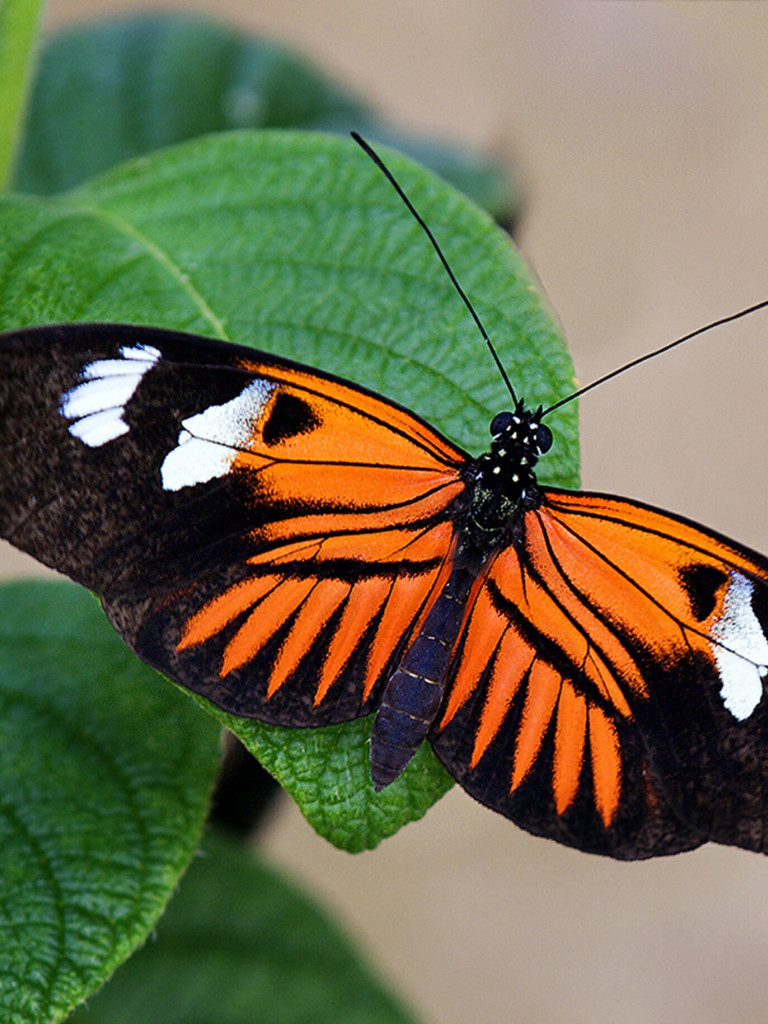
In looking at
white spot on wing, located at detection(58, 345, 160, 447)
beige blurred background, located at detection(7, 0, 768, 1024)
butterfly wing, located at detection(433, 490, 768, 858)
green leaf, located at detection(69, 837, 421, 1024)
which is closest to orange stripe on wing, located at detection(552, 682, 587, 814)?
butterfly wing, located at detection(433, 490, 768, 858)

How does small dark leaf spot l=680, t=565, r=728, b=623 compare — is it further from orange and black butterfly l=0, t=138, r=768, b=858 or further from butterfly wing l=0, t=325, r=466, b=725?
butterfly wing l=0, t=325, r=466, b=725

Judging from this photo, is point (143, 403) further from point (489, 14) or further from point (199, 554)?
point (489, 14)

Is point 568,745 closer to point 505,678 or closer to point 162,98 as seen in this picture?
point 505,678

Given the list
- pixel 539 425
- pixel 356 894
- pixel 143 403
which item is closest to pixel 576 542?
pixel 539 425

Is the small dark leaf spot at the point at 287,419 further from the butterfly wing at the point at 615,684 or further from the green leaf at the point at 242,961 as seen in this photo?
the green leaf at the point at 242,961

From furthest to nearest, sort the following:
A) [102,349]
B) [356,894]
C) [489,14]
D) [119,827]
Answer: [489,14], [356,894], [119,827], [102,349]

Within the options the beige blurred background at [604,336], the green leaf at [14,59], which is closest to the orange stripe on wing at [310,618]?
the green leaf at [14,59]
